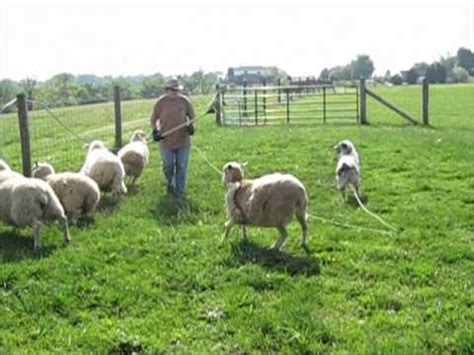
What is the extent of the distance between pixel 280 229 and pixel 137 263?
174 cm

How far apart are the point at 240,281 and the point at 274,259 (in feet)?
2.99

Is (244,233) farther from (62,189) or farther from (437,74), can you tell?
(437,74)

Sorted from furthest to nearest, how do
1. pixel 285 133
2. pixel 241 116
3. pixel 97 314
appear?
pixel 241 116
pixel 285 133
pixel 97 314

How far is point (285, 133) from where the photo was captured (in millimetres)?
21078

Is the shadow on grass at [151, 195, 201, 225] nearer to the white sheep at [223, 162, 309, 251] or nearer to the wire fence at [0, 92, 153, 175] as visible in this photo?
the white sheep at [223, 162, 309, 251]

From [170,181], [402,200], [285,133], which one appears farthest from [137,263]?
[285,133]

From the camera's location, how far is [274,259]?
25.4 ft

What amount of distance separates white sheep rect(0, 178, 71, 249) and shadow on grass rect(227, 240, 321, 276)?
7.45 ft

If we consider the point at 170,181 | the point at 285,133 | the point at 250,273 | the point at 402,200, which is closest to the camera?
the point at 250,273

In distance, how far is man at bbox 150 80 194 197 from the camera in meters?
11.5

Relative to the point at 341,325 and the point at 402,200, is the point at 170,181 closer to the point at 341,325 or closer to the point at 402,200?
the point at 402,200

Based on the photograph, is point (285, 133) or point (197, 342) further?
point (285, 133)

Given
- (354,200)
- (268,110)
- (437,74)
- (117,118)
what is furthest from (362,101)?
(437,74)

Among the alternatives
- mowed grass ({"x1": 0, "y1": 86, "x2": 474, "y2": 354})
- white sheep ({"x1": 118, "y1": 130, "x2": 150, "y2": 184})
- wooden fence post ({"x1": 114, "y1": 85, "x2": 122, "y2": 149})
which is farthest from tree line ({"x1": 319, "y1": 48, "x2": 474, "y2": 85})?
mowed grass ({"x1": 0, "y1": 86, "x2": 474, "y2": 354})
